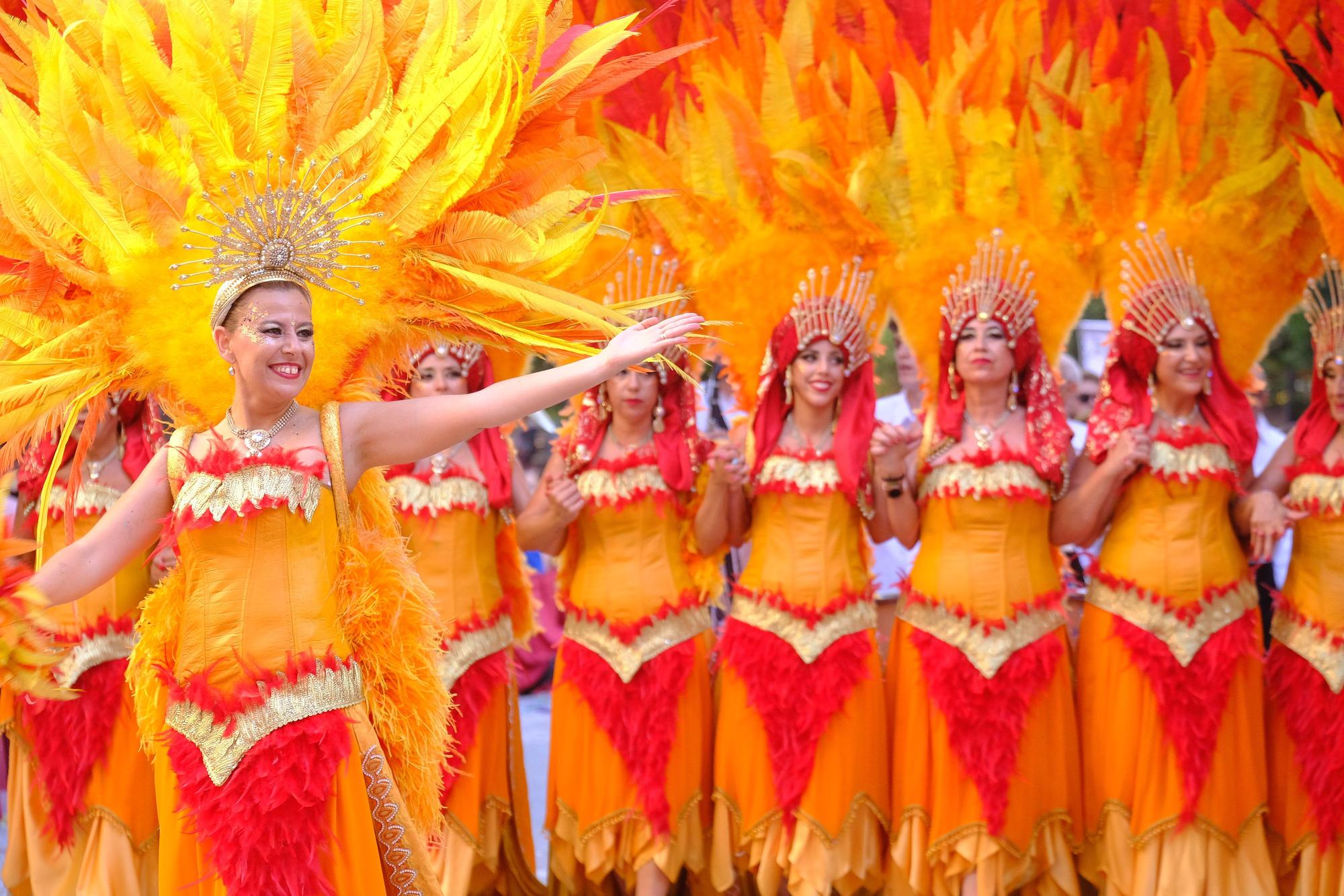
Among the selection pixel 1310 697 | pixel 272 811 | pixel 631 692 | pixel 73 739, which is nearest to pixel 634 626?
pixel 631 692

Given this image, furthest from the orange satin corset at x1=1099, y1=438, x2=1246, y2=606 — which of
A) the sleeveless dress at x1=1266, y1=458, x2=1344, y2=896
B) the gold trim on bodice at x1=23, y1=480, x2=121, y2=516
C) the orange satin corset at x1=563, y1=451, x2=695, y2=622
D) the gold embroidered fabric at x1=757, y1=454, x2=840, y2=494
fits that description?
the gold trim on bodice at x1=23, y1=480, x2=121, y2=516

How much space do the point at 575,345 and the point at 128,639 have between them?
2521mm

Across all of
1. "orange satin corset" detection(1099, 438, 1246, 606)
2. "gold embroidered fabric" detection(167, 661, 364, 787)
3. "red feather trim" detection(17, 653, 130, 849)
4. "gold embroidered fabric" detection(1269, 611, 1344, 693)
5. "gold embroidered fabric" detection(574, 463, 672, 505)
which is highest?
"gold embroidered fabric" detection(574, 463, 672, 505)

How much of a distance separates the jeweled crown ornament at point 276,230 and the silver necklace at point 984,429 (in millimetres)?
2503

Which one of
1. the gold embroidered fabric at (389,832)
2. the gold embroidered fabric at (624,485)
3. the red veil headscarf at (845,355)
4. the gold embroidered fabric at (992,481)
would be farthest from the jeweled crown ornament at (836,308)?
the gold embroidered fabric at (389,832)

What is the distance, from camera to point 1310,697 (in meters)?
4.69

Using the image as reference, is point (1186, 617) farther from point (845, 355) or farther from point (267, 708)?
point (267, 708)

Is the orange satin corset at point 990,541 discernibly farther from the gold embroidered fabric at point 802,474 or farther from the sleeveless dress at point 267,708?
the sleeveless dress at point 267,708

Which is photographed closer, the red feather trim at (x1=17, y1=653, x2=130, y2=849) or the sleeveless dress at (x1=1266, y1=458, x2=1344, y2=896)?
the sleeveless dress at (x1=1266, y1=458, x2=1344, y2=896)

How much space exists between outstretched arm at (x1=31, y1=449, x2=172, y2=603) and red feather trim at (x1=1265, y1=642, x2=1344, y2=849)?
145 inches

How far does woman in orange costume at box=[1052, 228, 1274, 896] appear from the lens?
4699 millimetres

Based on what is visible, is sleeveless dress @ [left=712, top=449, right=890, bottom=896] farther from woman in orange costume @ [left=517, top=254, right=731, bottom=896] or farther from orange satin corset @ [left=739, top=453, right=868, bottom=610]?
woman in orange costume @ [left=517, top=254, right=731, bottom=896]

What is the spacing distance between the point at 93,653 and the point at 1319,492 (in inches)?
167

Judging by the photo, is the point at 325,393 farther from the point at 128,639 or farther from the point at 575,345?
the point at 128,639
